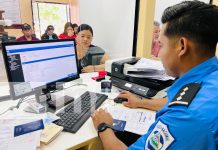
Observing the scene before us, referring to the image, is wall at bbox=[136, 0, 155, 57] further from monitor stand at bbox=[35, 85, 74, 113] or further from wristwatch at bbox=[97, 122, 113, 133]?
wristwatch at bbox=[97, 122, 113, 133]

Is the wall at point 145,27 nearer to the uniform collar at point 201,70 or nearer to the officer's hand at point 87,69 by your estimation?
the officer's hand at point 87,69

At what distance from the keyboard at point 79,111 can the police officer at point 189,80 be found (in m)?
0.36

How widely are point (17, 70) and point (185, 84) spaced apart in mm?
832

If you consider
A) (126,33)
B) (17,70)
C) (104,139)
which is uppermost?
(126,33)

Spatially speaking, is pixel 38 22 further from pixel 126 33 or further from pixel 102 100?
pixel 102 100

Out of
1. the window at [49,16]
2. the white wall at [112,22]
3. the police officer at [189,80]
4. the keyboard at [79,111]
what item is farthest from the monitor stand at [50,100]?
the window at [49,16]

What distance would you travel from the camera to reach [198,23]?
66cm

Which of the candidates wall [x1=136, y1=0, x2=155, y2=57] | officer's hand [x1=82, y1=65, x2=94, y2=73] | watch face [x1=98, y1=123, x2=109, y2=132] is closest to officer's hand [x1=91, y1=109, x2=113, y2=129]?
watch face [x1=98, y1=123, x2=109, y2=132]

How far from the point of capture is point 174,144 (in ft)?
1.91

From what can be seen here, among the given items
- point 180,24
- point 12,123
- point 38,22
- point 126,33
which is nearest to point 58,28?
point 38,22

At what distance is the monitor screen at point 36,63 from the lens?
3.29 feet

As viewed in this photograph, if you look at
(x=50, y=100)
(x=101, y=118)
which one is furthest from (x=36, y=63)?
(x=101, y=118)

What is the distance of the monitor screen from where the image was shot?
3.29 feet

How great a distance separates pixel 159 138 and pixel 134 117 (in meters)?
0.47
